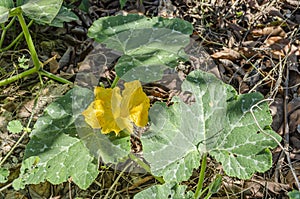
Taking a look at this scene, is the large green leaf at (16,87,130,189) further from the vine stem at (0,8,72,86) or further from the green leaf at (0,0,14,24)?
the green leaf at (0,0,14,24)

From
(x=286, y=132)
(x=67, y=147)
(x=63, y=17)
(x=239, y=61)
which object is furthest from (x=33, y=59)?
(x=286, y=132)

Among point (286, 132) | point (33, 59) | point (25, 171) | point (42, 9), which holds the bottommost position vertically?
point (286, 132)

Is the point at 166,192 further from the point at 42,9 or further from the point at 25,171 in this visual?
the point at 42,9

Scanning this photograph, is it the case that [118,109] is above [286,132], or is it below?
above

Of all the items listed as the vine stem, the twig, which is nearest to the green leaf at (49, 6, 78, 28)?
the vine stem

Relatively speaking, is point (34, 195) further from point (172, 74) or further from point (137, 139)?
point (172, 74)

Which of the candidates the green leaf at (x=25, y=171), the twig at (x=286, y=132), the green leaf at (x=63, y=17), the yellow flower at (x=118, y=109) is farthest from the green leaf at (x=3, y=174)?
the twig at (x=286, y=132)
